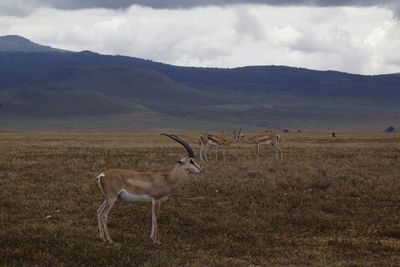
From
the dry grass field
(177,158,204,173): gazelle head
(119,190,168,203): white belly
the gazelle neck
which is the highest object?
(177,158,204,173): gazelle head

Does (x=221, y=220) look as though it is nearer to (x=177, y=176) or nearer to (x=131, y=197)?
(x=177, y=176)

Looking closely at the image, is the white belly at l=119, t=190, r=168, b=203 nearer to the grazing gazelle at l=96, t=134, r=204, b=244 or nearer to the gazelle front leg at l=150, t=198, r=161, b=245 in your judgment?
the grazing gazelle at l=96, t=134, r=204, b=244

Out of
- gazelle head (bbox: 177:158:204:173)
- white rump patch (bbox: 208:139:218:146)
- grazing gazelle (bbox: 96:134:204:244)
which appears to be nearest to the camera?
grazing gazelle (bbox: 96:134:204:244)

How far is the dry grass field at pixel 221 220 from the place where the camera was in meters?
10.4

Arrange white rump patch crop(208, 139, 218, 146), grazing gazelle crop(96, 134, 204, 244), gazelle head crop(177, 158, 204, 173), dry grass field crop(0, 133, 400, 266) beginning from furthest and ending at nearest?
white rump patch crop(208, 139, 218, 146) → gazelle head crop(177, 158, 204, 173) → grazing gazelle crop(96, 134, 204, 244) → dry grass field crop(0, 133, 400, 266)

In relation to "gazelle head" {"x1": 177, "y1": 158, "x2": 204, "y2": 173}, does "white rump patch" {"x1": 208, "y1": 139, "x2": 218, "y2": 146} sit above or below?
below

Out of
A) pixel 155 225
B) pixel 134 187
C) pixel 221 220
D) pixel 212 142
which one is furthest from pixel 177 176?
pixel 212 142

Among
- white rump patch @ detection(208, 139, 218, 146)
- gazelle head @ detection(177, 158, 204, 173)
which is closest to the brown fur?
gazelle head @ detection(177, 158, 204, 173)

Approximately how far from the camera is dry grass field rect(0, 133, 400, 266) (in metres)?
10.4

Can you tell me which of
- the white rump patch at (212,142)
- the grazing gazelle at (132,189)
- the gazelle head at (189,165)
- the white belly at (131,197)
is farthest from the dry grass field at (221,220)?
the white rump patch at (212,142)

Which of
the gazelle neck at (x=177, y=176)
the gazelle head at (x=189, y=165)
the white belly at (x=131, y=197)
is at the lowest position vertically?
the white belly at (x=131, y=197)

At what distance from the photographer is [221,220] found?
13.2m

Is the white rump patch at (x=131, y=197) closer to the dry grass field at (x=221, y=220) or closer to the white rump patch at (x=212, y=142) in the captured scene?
the dry grass field at (x=221, y=220)

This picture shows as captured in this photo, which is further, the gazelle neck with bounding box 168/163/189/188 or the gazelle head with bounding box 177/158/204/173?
the gazelle head with bounding box 177/158/204/173
